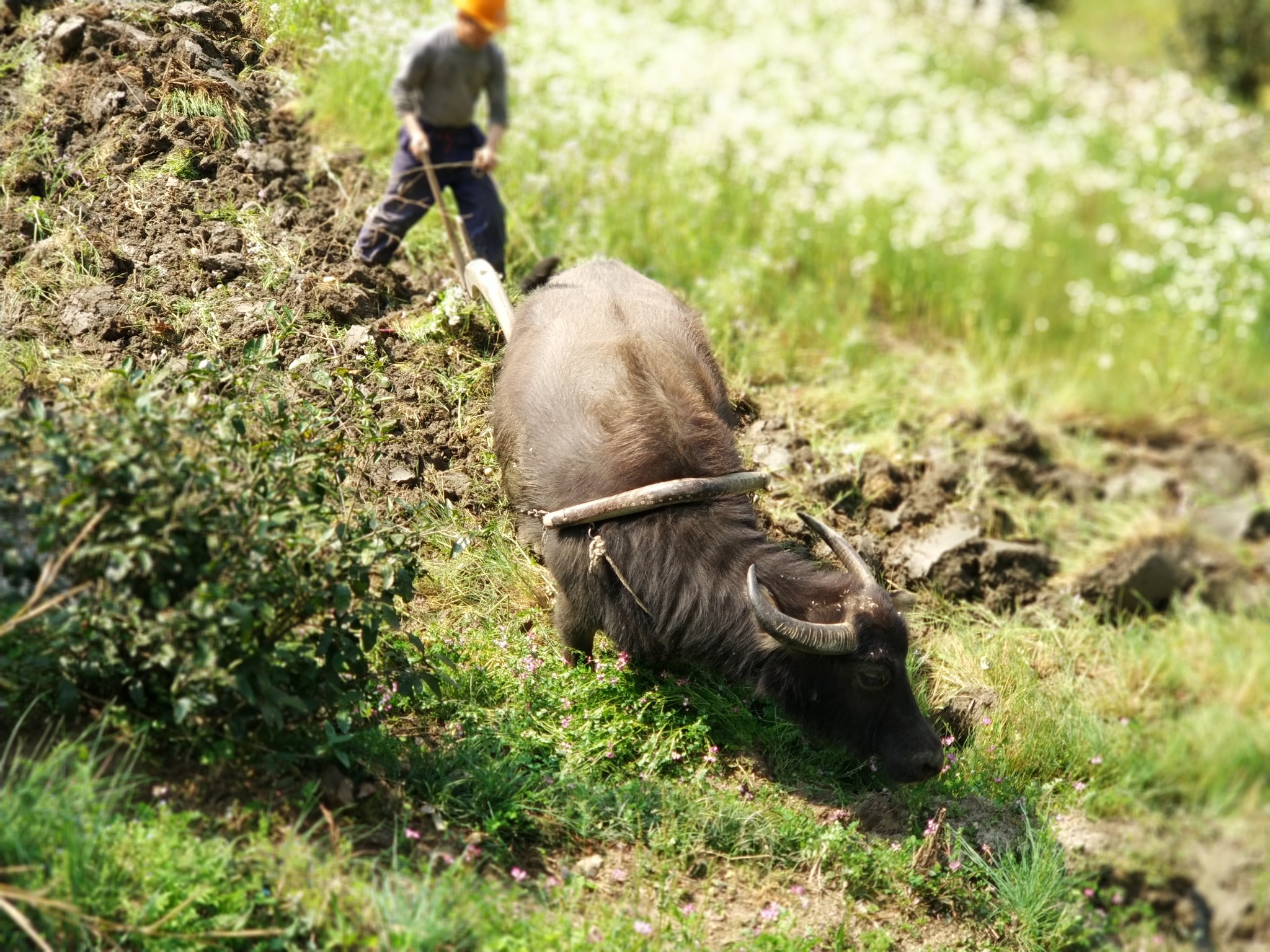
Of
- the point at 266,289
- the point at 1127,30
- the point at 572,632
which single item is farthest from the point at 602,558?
the point at 1127,30

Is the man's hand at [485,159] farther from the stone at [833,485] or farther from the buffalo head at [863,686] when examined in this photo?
the buffalo head at [863,686]

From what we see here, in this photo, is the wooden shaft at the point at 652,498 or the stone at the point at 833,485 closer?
the wooden shaft at the point at 652,498

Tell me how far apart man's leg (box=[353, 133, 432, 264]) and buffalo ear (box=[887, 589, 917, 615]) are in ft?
10.6

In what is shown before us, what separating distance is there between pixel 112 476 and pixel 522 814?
5.86 feet

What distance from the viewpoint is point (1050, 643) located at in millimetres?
5145

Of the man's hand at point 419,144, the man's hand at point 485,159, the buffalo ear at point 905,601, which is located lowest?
the buffalo ear at point 905,601

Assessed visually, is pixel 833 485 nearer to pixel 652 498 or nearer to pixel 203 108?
pixel 652 498

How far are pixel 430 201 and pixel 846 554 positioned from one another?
3.18 m

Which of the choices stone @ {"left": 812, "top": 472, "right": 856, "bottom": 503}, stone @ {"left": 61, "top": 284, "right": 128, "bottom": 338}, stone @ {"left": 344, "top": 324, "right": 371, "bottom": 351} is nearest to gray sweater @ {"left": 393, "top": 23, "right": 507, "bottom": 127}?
stone @ {"left": 344, "top": 324, "right": 371, "bottom": 351}

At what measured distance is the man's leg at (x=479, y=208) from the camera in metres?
6.29

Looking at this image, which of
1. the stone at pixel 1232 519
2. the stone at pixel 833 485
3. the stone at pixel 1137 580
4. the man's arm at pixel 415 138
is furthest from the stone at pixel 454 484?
the stone at pixel 1232 519

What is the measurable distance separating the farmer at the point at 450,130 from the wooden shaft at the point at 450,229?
0.26 ft

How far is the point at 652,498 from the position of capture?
14.0ft

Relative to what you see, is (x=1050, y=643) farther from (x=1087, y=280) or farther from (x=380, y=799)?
(x=1087, y=280)
